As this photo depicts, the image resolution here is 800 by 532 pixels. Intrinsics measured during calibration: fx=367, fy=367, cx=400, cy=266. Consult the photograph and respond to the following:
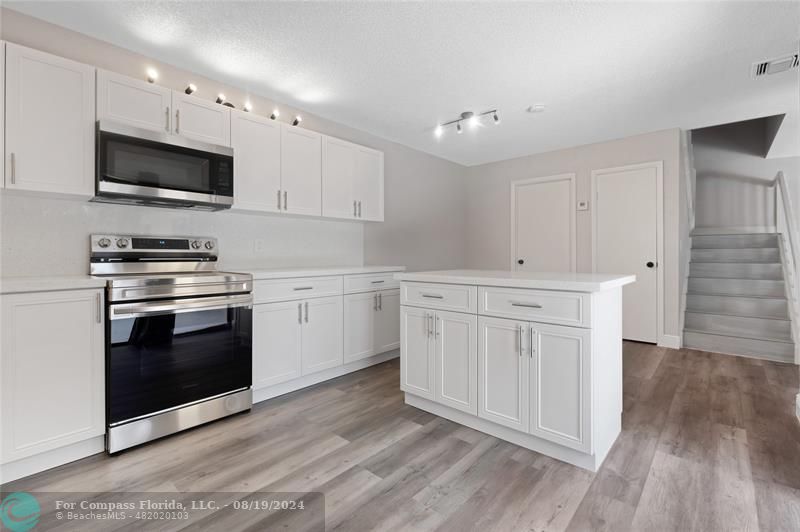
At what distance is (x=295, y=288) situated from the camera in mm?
2869

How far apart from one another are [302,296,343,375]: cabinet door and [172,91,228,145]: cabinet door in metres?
1.39

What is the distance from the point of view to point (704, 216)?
21.0 ft

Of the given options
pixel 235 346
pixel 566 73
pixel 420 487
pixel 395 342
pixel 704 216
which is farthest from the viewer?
pixel 704 216

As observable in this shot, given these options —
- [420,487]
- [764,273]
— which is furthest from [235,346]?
[764,273]

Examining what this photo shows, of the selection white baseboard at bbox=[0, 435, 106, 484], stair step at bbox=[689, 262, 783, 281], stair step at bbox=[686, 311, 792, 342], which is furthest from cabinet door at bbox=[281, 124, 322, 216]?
stair step at bbox=[689, 262, 783, 281]

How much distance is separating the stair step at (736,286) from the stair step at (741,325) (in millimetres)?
471

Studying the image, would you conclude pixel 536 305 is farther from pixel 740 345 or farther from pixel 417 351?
pixel 740 345

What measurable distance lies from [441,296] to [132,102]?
2285 millimetres

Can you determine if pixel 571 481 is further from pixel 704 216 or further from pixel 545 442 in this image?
pixel 704 216

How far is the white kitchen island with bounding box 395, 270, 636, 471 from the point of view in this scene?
71.1 inches

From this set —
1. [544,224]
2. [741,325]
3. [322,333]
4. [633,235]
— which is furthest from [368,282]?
[741,325]

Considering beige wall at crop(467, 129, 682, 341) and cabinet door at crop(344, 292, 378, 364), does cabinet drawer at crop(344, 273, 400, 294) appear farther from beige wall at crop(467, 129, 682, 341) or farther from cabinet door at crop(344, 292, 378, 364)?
beige wall at crop(467, 129, 682, 341)

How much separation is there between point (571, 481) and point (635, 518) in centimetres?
29

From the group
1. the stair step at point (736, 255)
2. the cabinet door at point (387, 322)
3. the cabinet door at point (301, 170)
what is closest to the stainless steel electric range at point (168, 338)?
the cabinet door at point (301, 170)
